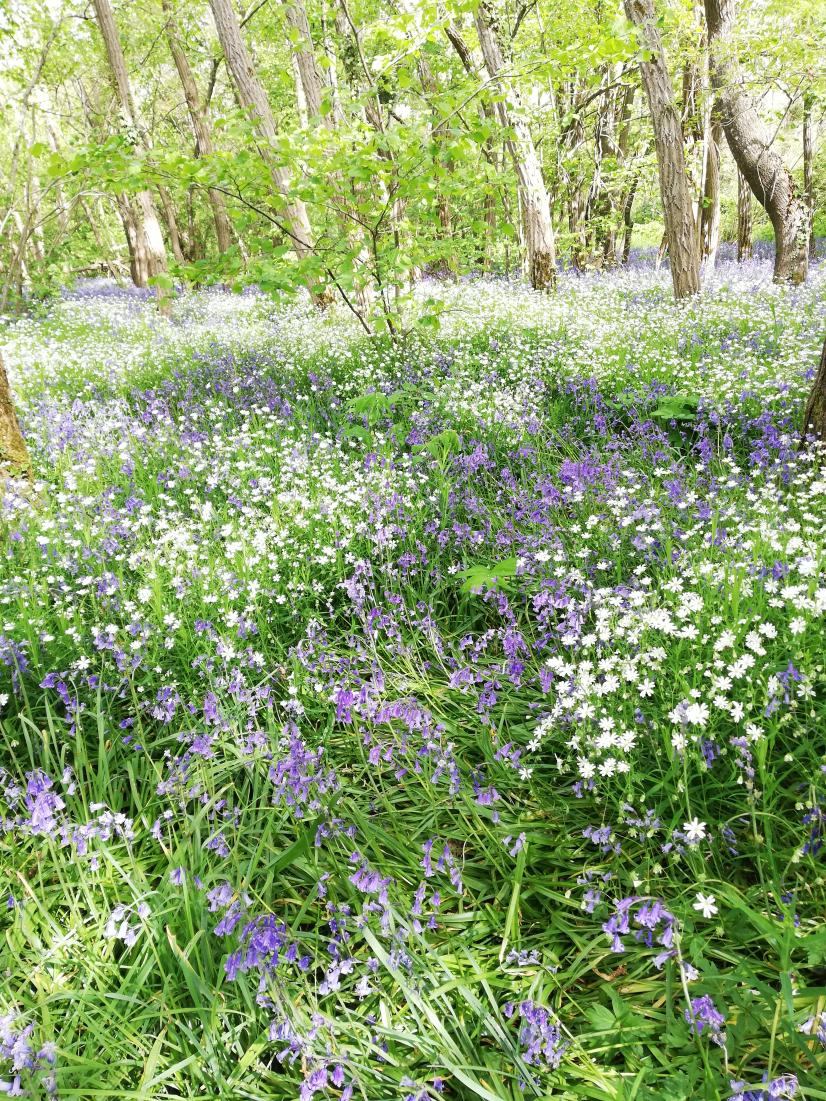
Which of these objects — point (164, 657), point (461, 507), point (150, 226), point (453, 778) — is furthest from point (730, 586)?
point (150, 226)

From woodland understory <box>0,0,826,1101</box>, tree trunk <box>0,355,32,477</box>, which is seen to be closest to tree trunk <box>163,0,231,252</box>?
woodland understory <box>0,0,826,1101</box>

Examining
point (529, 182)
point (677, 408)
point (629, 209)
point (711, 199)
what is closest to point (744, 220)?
point (711, 199)

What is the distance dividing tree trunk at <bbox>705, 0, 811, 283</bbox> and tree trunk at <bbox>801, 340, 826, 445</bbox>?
8.06 meters

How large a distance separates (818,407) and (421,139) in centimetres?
388

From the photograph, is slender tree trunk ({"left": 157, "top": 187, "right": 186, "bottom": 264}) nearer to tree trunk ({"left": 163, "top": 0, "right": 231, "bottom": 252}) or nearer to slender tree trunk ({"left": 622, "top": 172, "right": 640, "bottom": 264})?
tree trunk ({"left": 163, "top": 0, "right": 231, "bottom": 252})

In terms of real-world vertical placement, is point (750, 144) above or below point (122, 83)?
below

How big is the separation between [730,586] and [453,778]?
1.42m

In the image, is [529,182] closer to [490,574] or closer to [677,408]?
[677,408]

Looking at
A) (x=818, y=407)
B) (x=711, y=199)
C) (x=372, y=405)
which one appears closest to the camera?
(x=818, y=407)

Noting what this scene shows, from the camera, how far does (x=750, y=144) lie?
400 inches

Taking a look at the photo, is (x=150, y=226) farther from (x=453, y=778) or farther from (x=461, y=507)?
(x=453, y=778)

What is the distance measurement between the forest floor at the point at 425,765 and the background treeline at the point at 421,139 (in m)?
1.80

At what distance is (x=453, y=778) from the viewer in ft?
7.30

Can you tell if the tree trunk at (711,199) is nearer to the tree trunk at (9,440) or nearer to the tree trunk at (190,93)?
the tree trunk at (190,93)
